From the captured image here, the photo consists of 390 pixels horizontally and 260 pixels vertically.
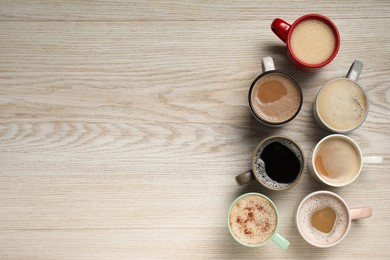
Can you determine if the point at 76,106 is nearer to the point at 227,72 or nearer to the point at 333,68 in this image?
the point at 227,72

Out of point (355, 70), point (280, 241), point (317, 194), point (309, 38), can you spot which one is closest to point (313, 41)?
point (309, 38)

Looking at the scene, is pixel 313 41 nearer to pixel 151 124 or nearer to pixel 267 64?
pixel 267 64

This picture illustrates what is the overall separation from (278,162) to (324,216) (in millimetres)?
192

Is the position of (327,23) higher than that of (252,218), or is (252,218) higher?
(327,23)

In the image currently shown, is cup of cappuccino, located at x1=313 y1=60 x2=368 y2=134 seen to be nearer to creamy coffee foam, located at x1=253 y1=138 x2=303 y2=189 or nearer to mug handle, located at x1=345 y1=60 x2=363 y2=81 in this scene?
mug handle, located at x1=345 y1=60 x2=363 y2=81

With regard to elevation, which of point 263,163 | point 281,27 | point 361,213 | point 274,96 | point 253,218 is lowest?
point 361,213

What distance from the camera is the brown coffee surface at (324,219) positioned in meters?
1.14

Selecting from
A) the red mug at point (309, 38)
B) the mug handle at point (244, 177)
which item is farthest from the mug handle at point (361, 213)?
the red mug at point (309, 38)

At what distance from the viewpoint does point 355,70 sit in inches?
44.3

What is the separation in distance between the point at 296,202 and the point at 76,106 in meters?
0.67

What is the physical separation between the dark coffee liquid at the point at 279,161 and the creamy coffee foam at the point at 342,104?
0.13 metres

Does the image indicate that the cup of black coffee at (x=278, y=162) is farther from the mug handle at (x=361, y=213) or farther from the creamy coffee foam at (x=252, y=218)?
the mug handle at (x=361, y=213)

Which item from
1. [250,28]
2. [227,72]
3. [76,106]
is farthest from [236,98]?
[76,106]

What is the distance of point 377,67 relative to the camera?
1175 millimetres
